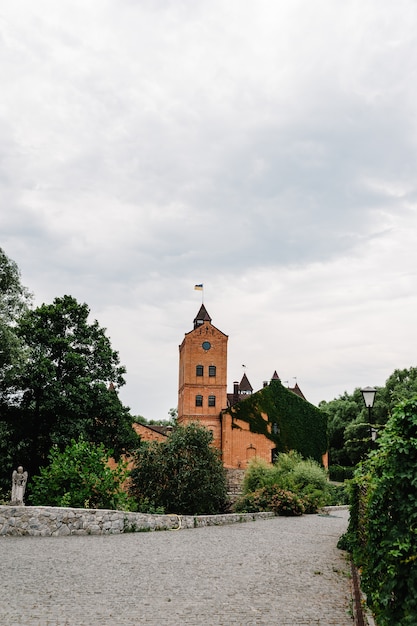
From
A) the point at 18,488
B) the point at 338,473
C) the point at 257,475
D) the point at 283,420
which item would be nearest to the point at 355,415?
the point at 338,473

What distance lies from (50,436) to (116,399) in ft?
13.6

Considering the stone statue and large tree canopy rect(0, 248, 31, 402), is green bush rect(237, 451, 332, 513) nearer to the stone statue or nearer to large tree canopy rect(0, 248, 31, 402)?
the stone statue

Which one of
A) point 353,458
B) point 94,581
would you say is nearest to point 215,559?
point 94,581

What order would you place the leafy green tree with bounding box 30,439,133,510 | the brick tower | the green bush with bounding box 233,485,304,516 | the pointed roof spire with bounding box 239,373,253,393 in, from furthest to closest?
the pointed roof spire with bounding box 239,373,253,393, the brick tower, the green bush with bounding box 233,485,304,516, the leafy green tree with bounding box 30,439,133,510

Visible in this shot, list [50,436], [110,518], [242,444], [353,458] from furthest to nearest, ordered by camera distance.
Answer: [353,458] → [242,444] → [50,436] → [110,518]

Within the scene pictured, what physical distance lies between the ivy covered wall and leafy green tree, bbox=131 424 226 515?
2560 cm

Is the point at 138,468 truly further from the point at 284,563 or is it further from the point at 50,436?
the point at 284,563

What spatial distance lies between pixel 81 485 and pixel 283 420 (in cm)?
3120

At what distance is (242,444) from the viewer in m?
→ 44.3

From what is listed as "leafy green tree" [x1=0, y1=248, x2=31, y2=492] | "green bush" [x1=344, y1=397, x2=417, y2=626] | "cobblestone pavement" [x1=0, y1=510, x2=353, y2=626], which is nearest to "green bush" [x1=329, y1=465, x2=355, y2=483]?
"leafy green tree" [x1=0, y1=248, x2=31, y2=492]

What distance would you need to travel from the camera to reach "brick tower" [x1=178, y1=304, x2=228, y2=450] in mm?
46875

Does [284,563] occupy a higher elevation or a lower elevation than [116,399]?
lower

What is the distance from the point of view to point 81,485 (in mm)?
15344

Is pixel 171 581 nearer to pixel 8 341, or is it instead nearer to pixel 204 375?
pixel 8 341
